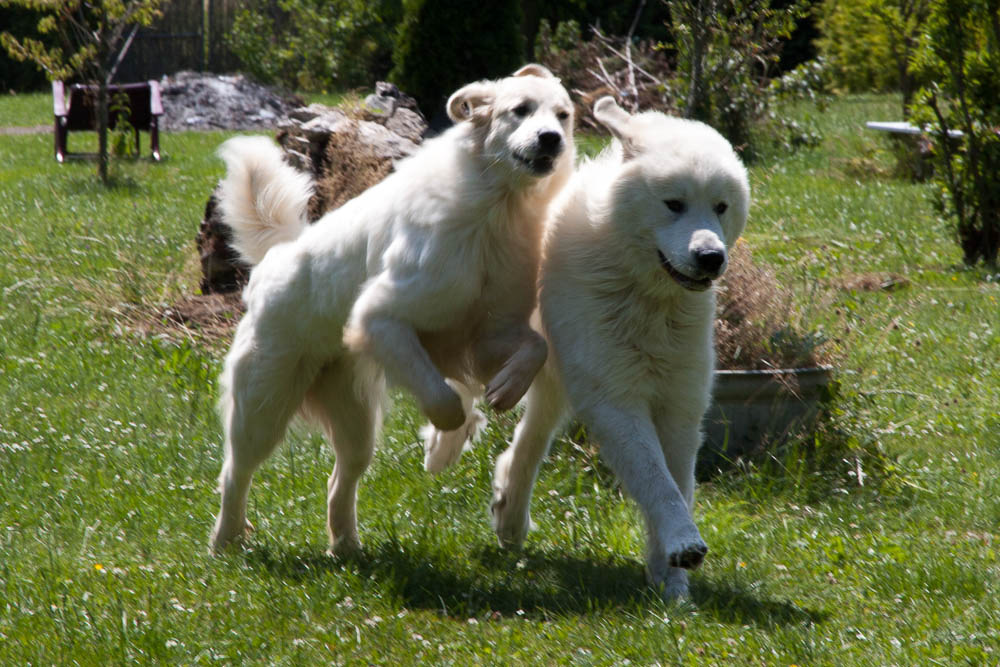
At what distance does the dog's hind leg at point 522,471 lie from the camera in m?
4.73

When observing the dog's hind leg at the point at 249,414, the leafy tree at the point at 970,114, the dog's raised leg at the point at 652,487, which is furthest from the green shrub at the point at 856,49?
the dog's raised leg at the point at 652,487

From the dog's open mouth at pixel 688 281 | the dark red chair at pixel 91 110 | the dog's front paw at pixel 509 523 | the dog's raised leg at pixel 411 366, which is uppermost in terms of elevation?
the dog's open mouth at pixel 688 281

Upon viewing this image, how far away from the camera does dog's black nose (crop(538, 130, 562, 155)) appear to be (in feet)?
13.2

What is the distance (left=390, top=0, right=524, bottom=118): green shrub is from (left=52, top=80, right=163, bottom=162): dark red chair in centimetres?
364

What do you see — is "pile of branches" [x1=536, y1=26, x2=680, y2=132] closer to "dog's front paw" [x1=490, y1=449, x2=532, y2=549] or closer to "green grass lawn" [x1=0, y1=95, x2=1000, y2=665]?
"green grass lawn" [x1=0, y1=95, x2=1000, y2=665]

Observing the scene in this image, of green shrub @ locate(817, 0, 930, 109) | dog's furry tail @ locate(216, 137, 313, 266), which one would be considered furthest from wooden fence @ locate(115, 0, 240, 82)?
dog's furry tail @ locate(216, 137, 313, 266)

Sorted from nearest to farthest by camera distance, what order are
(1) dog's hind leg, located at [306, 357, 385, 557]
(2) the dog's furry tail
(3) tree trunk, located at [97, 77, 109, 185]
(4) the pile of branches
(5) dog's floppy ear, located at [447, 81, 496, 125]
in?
(5) dog's floppy ear, located at [447, 81, 496, 125]
(1) dog's hind leg, located at [306, 357, 385, 557]
(2) the dog's furry tail
(3) tree trunk, located at [97, 77, 109, 185]
(4) the pile of branches

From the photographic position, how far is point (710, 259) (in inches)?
147

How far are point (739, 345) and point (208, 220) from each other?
4272mm

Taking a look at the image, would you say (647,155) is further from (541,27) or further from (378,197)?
(541,27)

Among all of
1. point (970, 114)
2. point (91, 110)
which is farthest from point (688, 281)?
point (91, 110)

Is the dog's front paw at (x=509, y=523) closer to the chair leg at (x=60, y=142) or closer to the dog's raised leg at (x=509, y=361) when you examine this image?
the dog's raised leg at (x=509, y=361)

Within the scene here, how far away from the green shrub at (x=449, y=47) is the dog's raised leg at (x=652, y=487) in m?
10.1

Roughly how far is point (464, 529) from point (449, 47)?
9763 mm
